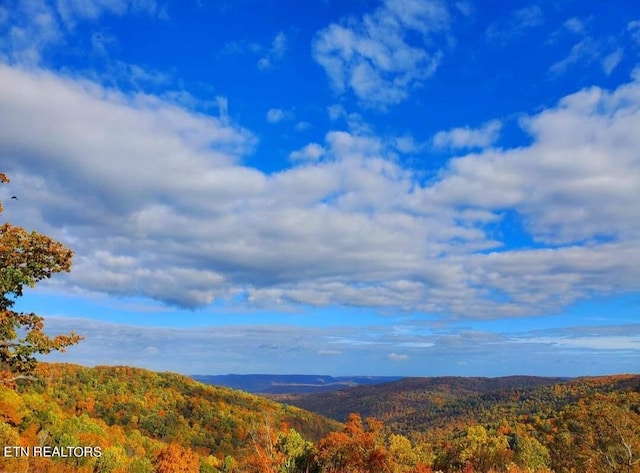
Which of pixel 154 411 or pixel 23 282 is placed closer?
pixel 23 282

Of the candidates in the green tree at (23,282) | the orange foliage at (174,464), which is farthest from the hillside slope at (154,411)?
the green tree at (23,282)

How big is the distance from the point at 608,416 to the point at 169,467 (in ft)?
151

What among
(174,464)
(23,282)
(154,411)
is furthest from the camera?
(154,411)

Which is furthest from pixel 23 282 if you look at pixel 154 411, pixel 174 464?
pixel 154 411

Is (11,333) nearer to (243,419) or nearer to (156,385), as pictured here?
(243,419)

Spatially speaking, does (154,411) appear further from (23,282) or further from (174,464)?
(23,282)

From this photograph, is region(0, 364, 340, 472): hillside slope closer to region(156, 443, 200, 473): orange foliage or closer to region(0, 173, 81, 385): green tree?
region(156, 443, 200, 473): orange foliage

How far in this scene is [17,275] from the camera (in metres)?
21.8

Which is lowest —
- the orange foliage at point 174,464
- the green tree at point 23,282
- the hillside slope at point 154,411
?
the hillside slope at point 154,411

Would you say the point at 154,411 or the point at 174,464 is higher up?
the point at 174,464

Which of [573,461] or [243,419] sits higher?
[573,461]

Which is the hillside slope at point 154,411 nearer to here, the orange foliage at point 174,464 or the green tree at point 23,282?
the orange foliage at point 174,464

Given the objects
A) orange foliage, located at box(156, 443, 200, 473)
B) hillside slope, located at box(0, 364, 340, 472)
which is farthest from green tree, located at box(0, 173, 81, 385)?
hillside slope, located at box(0, 364, 340, 472)

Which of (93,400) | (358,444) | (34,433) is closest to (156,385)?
(93,400)
